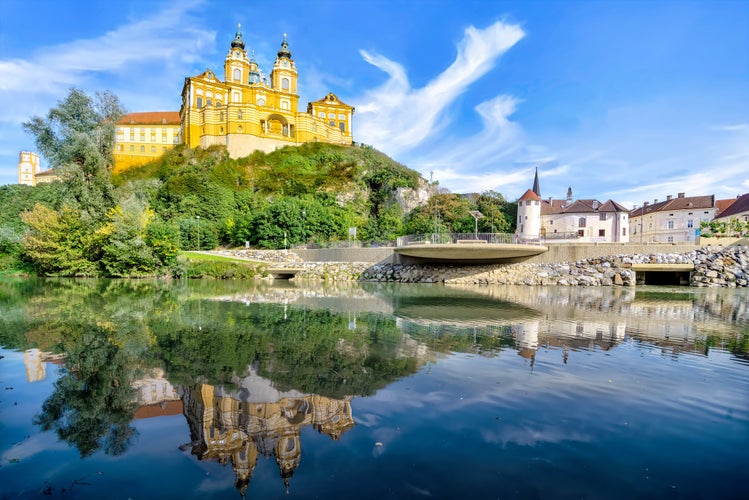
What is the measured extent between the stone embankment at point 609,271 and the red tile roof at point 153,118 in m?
65.2

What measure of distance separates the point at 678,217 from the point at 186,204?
230 ft

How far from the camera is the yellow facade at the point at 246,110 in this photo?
218 feet

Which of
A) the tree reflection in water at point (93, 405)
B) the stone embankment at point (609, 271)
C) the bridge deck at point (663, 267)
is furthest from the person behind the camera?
the bridge deck at point (663, 267)

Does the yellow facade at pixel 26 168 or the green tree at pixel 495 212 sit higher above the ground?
the yellow facade at pixel 26 168

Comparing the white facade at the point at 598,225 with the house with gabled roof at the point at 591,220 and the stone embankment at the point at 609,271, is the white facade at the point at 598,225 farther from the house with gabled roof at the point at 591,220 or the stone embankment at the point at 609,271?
the stone embankment at the point at 609,271

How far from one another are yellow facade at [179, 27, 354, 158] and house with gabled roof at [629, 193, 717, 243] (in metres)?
53.9

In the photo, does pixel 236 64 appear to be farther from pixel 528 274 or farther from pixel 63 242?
pixel 528 274

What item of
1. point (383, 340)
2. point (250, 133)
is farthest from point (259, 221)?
point (383, 340)

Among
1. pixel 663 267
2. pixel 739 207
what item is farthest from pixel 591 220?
pixel 663 267

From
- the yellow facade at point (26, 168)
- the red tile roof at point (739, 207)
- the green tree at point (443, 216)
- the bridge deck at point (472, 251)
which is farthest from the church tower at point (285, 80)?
the yellow facade at point (26, 168)

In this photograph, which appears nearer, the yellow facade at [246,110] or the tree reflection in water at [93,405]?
the tree reflection in water at [93,405]

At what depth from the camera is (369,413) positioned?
20.4 feet

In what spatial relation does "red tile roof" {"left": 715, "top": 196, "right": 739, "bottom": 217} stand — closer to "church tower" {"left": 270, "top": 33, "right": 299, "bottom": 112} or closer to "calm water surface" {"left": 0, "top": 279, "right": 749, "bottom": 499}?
"calm water surface" {"left": 0, "top": 279, "right": 749, "bottom": 499}

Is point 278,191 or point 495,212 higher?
point 278,191
